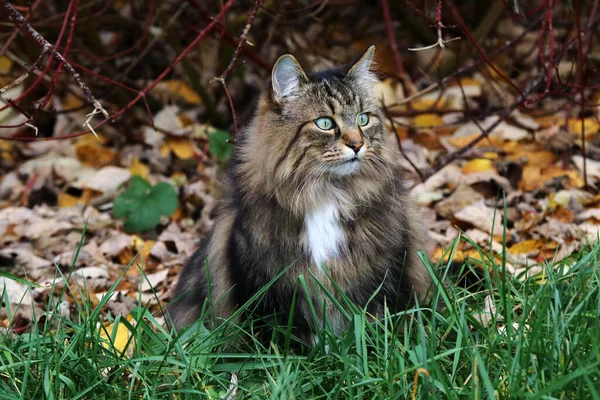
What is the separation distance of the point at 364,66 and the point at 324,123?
0.39 meters

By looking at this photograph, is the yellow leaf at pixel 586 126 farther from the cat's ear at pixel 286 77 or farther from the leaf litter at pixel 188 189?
the cat's ear at pixel 286 77

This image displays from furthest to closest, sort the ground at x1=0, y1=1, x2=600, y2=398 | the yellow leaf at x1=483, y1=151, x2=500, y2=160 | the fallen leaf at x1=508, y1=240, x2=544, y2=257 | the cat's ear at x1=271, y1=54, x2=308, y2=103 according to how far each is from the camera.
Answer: the yellow leaf at x1=483, y1=151, x2=500, y2=160 < the fallen leaf at x1=508, y1=240, x2=544, y2=257 < the cat's ear at x1=271, y1=54, x2=308, y2=103 < the ground at x1=0, y1=1, x2=600, y2=398

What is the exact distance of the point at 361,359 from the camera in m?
2.56

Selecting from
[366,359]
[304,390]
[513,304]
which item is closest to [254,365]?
[304,390]

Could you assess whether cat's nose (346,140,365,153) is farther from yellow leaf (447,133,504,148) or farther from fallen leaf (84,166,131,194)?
fallen leaf (84,166,131,194)

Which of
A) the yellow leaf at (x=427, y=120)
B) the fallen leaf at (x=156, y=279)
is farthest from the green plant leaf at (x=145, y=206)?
the yellow leaf at (x=427, y=120)

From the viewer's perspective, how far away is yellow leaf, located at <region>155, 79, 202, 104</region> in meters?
6.11

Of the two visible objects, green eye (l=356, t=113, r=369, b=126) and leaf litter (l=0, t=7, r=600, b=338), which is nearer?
green eye (l=356, t=113, r=369, b=126)

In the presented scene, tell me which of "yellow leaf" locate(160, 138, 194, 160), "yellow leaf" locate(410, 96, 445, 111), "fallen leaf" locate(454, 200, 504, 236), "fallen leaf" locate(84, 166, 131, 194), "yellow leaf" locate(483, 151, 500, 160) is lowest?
"fallen leaf" locate(84, 166, 131, 194)

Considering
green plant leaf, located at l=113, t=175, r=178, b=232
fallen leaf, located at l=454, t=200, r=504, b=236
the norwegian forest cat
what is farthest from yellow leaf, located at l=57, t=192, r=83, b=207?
fallen leaf, located at l=454, t=200, r=504, b=236

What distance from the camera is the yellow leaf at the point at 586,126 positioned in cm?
518

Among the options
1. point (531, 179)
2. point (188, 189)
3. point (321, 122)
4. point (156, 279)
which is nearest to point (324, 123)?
point (321, 122)

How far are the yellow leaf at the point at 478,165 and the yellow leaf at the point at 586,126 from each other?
0.65 m

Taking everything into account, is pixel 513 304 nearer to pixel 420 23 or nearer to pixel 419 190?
pixel 419 190
